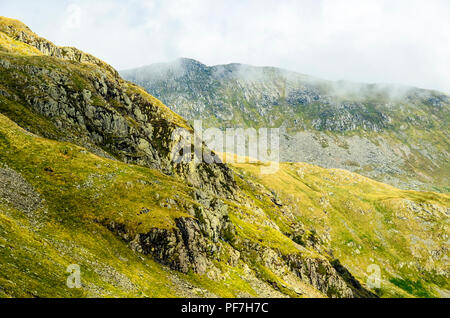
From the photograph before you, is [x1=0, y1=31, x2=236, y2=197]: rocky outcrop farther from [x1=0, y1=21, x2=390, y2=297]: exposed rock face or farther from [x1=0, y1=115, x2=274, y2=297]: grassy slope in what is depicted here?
[x1=0, y1=115, x2=274, y2=297]: grassy slope

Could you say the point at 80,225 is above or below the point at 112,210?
below

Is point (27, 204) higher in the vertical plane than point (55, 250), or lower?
higher

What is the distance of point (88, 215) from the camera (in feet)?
180

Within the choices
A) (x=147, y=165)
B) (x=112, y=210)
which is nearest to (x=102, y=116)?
(x=147, y=165)

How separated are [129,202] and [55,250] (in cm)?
2311

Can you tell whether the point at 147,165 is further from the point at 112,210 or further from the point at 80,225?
the point at 80,225

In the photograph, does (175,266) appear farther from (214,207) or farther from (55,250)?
(214,207)

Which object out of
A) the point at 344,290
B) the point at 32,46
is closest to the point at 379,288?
the point at 344,290
